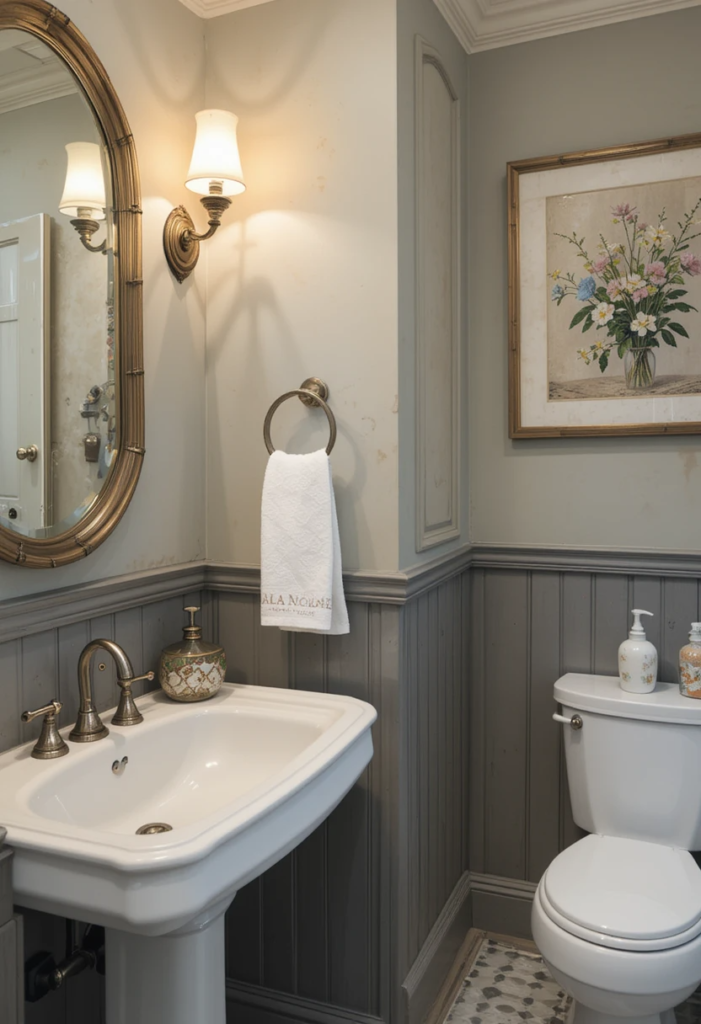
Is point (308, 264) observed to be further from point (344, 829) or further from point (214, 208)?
point (344, 829)

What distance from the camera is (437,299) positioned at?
78.7 inches

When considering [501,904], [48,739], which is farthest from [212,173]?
[501,904]

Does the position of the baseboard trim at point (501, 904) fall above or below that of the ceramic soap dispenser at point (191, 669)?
below

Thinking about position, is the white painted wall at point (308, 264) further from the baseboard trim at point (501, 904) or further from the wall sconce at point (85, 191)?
the baseboard trim at point (501, 904)

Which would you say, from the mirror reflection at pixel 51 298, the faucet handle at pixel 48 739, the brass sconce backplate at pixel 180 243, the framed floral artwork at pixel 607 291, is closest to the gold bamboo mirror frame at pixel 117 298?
the mirror reflection at pixel 51 298

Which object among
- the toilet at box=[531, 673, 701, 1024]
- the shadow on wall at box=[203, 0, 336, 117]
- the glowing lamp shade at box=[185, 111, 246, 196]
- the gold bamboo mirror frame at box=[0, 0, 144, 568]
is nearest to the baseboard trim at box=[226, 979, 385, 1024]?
the toilet at box=[531, 673, 701, 1024]

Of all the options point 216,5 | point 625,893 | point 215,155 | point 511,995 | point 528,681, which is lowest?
point 511,995

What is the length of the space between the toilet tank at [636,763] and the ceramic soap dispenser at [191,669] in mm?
858

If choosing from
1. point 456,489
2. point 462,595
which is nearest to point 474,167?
point 456,489

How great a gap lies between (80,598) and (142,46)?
1.14 m

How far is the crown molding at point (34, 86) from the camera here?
1.38m

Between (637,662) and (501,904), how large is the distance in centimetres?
83

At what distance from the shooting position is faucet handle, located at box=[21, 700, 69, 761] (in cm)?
138

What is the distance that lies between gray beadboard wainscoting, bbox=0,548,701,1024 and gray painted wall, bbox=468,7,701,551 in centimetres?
9
